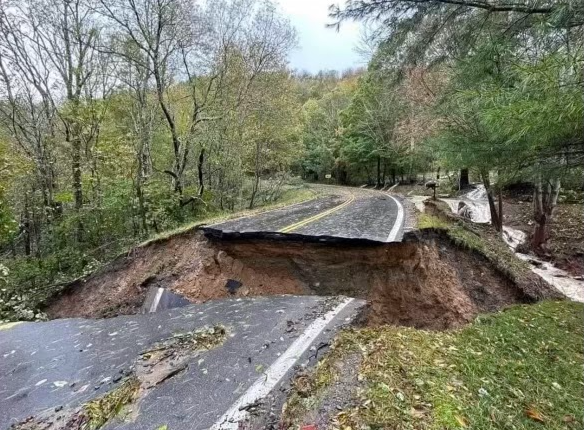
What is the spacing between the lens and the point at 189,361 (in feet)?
10.3

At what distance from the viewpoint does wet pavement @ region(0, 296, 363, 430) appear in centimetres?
250

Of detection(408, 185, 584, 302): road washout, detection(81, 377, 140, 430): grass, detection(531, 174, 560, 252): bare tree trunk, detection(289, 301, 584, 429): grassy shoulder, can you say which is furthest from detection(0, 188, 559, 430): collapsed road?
detection(531, 174, 560, 252): bare tree trunk

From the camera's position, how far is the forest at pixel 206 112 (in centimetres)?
410

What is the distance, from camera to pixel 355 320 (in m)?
3.70

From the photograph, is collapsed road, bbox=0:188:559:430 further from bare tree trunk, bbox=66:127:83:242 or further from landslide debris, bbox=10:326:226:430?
bare tree trunk, bbox=66:127:83:242

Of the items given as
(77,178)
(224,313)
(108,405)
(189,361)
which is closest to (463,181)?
(77,178)

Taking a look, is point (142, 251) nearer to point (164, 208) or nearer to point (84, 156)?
point (164, 208)

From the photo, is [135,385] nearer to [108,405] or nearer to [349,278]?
[108,405]

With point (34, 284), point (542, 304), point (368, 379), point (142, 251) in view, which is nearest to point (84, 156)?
point (34, 284)

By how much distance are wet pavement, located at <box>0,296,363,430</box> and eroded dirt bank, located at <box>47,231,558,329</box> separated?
1523 millimetres

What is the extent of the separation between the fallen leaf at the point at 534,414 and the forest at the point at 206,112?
2.51 metres

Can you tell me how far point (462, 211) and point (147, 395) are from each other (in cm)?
1676

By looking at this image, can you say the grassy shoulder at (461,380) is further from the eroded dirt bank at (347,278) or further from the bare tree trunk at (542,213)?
the bare tree trunk at (542,213)

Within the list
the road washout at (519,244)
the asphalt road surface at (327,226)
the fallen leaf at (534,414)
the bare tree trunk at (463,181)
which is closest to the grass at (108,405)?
the fallen leaf at (534,414)
